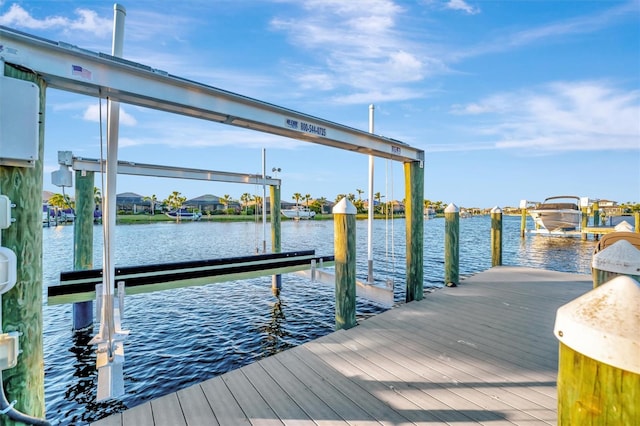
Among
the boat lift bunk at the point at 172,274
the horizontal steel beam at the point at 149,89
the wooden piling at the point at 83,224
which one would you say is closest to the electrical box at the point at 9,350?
the horizontal steel beam at the point at 149,89

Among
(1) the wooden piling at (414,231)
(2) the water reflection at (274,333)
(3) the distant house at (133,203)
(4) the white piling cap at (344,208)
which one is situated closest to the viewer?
(4) the white piling cap at (344,208)

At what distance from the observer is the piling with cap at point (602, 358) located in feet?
2.43

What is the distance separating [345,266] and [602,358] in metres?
3.77

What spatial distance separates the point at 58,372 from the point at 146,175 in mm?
4838

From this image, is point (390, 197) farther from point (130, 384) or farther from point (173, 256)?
point (173, 256)

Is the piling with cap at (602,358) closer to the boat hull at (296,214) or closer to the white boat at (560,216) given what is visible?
the white boat at (560,216)

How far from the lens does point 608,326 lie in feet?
2.53

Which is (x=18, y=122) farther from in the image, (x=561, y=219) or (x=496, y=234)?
(x=561, y=219)

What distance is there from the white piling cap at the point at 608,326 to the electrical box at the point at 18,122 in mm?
2992

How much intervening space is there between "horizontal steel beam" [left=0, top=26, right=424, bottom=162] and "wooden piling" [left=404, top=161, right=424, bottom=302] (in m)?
1.74

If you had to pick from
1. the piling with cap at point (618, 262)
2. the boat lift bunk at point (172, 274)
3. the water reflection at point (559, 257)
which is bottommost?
the water reflection at point (559, 257)

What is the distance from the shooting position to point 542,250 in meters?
19.3

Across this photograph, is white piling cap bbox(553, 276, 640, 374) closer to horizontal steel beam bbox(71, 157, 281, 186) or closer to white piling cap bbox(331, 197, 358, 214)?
white piling cap bbox(331, 197, 358, 214)

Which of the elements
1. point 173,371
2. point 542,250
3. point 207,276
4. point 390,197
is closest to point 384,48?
point 390,197
